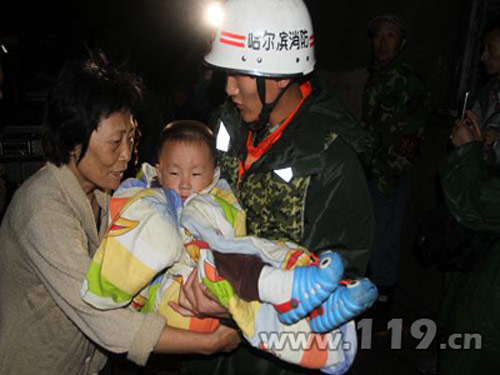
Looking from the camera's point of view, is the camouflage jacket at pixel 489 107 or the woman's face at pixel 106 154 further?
the camouflage jacket at pixel 489 107

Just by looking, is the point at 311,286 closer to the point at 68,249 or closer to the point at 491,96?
the point at 68,249

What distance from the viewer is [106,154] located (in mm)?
2100

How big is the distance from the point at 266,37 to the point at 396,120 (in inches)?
110

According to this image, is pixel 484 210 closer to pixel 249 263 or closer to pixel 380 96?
pixel 249 263

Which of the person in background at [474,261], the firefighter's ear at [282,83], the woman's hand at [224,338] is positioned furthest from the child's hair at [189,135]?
the person in background at [474,261]

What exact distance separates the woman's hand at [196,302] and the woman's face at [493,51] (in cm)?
261

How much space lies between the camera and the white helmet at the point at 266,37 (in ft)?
7.90

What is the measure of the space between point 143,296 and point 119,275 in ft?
1.48

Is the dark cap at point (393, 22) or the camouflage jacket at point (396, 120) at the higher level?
the dark cap at point (393, 22)

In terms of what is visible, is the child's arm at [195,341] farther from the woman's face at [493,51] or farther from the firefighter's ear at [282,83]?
the woman's face at [493,51]

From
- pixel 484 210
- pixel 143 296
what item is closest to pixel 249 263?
pixel 143 296

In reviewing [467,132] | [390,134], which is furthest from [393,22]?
[467,132]

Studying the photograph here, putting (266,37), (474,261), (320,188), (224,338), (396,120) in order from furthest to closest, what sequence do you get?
(396,120)
(474,261)
(266,37)
(320,188)
(224,338)

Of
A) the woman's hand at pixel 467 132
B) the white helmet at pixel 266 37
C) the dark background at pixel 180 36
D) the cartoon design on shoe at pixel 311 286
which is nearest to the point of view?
the cartoon design on shoe at pixel 311 286
